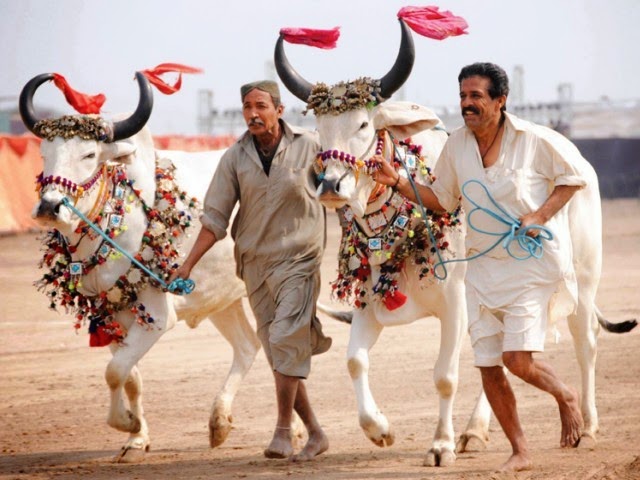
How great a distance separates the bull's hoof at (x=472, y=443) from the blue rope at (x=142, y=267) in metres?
2.04

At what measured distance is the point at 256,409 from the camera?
10.5 meters

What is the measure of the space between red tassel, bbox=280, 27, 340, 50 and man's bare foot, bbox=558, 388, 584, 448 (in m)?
2.64

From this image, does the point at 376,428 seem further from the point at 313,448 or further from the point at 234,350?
the point at 234,350

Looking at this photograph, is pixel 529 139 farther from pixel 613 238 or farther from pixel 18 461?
pixel 613 238

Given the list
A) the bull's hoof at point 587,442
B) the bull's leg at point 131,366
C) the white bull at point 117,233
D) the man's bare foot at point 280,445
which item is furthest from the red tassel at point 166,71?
the bull's hoof at point 587,442

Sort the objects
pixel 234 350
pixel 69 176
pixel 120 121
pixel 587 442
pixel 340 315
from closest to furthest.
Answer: pixel 69 176
pixel 587 442
pixel 120 121
pixel 340 315
pixel 234 350

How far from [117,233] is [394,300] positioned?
73.5 inches

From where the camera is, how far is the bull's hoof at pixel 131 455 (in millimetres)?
8875

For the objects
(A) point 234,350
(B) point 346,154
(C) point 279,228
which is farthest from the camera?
(A) point 234,350

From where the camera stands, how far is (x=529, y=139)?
7.47 m

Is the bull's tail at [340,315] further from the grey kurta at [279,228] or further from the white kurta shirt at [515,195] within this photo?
the white kurta shirt at [515,195]

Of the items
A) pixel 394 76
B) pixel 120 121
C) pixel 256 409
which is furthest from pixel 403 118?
pixel 256 409

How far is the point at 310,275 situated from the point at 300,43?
4.91ft

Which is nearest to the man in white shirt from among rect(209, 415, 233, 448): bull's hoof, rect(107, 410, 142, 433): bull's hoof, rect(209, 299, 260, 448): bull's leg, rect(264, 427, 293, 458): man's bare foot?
rect(264, 427, 293, 458): man's bare foot
